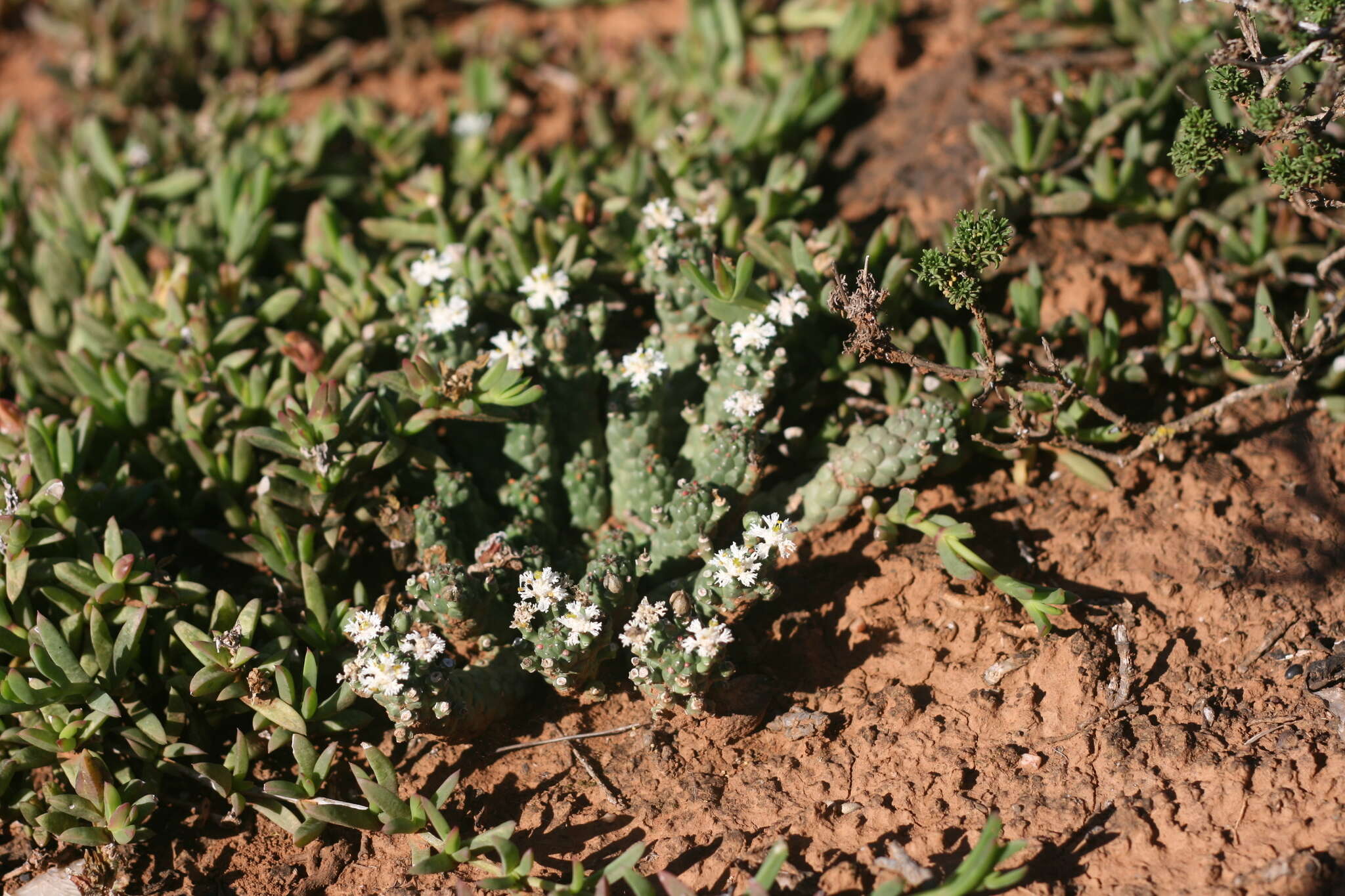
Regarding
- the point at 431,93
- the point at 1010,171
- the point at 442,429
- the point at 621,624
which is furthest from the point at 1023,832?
the point at 431,93

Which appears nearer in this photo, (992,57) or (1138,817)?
(1138,817)

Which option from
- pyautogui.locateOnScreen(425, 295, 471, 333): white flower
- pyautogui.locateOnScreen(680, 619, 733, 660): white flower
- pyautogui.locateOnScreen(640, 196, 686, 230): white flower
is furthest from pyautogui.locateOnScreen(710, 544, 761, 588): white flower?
pyautogui.locateOnScreen(640, 196, 686, 230): white flower

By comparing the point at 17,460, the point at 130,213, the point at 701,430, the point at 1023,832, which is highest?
the point at 130,213

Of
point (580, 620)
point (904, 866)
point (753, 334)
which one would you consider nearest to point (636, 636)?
point (580, 620)

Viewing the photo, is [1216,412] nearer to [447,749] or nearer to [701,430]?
[701,430]

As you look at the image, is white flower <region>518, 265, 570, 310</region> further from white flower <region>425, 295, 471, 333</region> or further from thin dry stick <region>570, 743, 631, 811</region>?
thin dry stick <region>570, 743, 631, 811</region>
